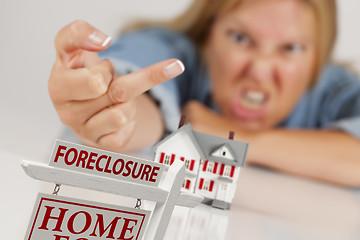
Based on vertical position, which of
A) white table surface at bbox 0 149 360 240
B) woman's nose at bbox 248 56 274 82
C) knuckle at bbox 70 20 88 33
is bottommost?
white table surface at bbox 0 149 360 240

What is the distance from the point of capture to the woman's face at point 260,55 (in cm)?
191

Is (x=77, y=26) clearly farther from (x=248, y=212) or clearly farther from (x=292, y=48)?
(x=292, y=48)

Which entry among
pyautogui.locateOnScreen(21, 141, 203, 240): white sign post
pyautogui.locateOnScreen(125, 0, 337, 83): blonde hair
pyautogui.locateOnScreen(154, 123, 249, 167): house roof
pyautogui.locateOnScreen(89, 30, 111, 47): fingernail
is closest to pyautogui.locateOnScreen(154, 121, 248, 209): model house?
pyautogui.locateOnScreen(154, 123, 249, 167): house roof

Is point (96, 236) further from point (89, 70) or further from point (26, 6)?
point (26, 6)

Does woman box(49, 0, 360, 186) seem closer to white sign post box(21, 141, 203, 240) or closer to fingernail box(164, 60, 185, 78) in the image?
fingernail box(164, 60, 185, 78)

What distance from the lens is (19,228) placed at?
603 millimetres

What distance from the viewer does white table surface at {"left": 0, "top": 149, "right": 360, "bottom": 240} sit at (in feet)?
2.37

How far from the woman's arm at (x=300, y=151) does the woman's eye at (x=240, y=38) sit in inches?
13.0

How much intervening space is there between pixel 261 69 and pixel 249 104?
168 mm

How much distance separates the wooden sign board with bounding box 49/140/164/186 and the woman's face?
1.41 metres

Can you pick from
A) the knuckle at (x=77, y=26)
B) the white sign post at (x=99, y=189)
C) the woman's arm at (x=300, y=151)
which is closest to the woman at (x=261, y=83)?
the woman's arm at (x=300, y=151)

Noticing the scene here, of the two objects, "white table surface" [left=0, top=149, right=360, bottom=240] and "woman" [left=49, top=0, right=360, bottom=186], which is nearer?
"white table surface" [left=0, top=149, right=360, bottom=240]

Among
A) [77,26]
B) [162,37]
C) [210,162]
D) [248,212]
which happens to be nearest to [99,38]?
[77,26]

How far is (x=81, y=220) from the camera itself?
1.65ft
